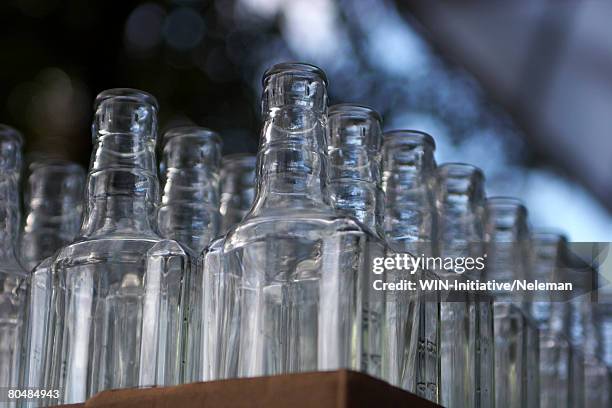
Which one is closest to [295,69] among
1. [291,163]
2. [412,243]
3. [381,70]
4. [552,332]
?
[291,163]

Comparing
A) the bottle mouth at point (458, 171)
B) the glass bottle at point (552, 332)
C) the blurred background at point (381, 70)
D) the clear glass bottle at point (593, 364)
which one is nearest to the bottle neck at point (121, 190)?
the bottle mouth at point (458, 171)

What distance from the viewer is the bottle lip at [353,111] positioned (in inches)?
27.7

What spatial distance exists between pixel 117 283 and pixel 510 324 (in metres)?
0.32

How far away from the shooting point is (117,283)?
0.66m

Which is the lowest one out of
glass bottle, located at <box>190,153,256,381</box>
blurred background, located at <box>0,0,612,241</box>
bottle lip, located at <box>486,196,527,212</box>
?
glass bottle, located at <box>190,153,256,381</box>

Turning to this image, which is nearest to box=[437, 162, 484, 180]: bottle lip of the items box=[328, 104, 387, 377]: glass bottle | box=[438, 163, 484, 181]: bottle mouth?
box=[438, 163, 484, 181]: bottle mouth

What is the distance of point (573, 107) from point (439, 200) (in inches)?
45.7

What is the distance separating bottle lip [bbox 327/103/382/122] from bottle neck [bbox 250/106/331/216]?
0.23ft

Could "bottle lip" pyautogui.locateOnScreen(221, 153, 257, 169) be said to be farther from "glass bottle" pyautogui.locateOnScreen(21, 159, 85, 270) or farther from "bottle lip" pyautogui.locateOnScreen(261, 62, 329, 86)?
"bottle lip" pyautogui.locateOnScreen(261, 62, 329, 86)

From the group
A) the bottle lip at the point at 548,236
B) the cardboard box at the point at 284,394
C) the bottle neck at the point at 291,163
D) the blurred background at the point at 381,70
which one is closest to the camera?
the cardboard box at the point at 284,394

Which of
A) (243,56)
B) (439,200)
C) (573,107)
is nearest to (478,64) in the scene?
→ (573,107)

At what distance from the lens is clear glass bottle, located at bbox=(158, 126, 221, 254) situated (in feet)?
2.49

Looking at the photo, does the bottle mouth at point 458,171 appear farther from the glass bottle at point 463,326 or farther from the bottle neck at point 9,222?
the bottle neck at point 9,222

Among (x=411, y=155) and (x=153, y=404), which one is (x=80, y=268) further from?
(x=411, y=155)
